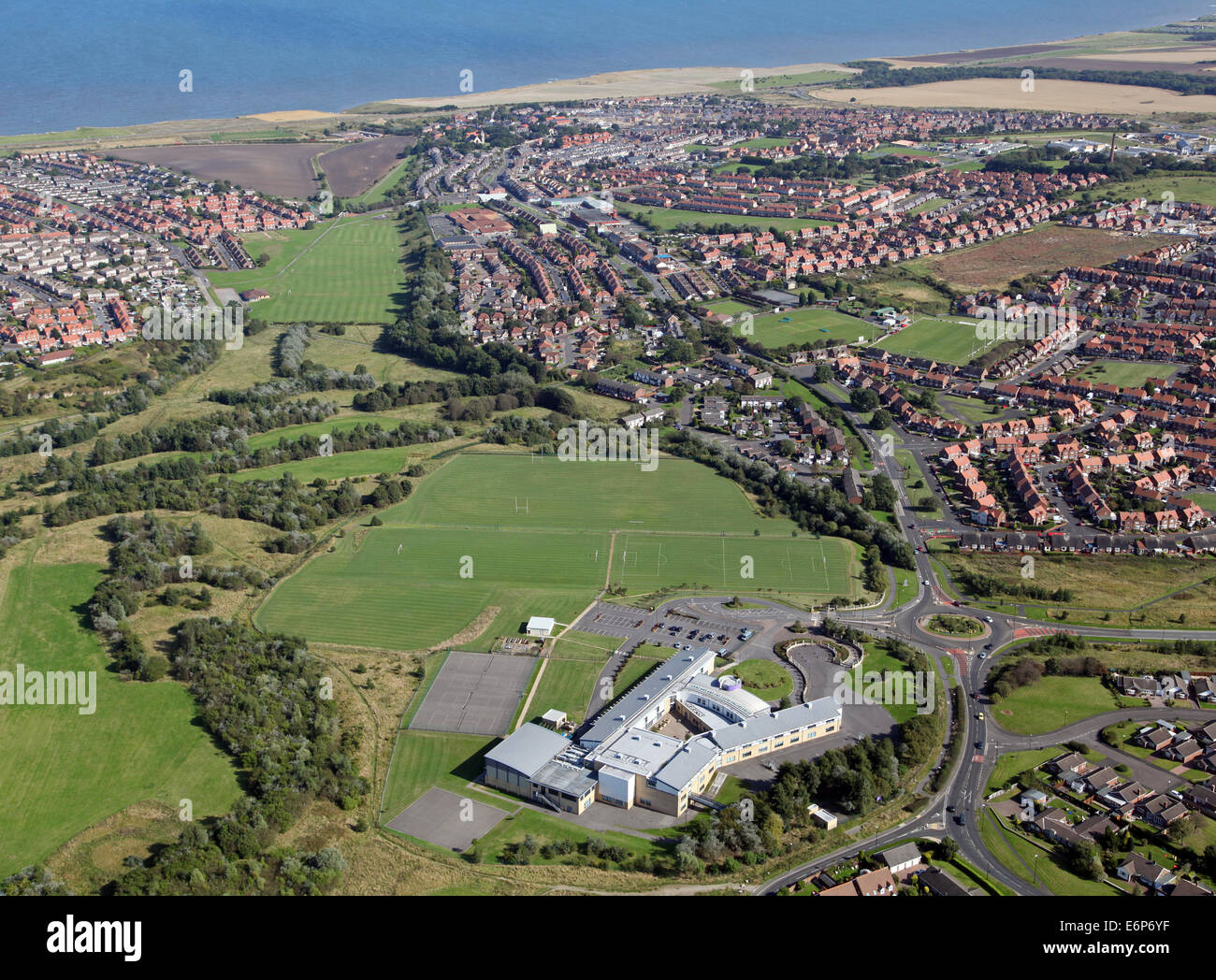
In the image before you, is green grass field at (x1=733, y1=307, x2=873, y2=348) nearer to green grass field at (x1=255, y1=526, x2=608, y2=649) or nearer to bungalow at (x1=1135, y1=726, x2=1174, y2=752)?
green grass field at (x1=255, y1=526, x2=608, y2=649)

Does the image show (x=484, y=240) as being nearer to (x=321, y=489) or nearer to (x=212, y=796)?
(x=321, y=489)

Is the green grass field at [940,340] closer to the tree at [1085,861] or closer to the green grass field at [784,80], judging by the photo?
the tree at [1085,861]

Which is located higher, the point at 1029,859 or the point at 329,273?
the point at 329,273

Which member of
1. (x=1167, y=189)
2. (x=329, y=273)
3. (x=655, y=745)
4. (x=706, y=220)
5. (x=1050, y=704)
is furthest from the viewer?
(x=706, y=220)

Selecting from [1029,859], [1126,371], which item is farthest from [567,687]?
[1126,371]

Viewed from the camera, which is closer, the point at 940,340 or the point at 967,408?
the point at 967,408

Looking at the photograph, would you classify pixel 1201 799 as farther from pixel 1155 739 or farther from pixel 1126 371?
pixel 1126 371

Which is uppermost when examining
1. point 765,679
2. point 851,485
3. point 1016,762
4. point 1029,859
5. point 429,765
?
point 851,485
